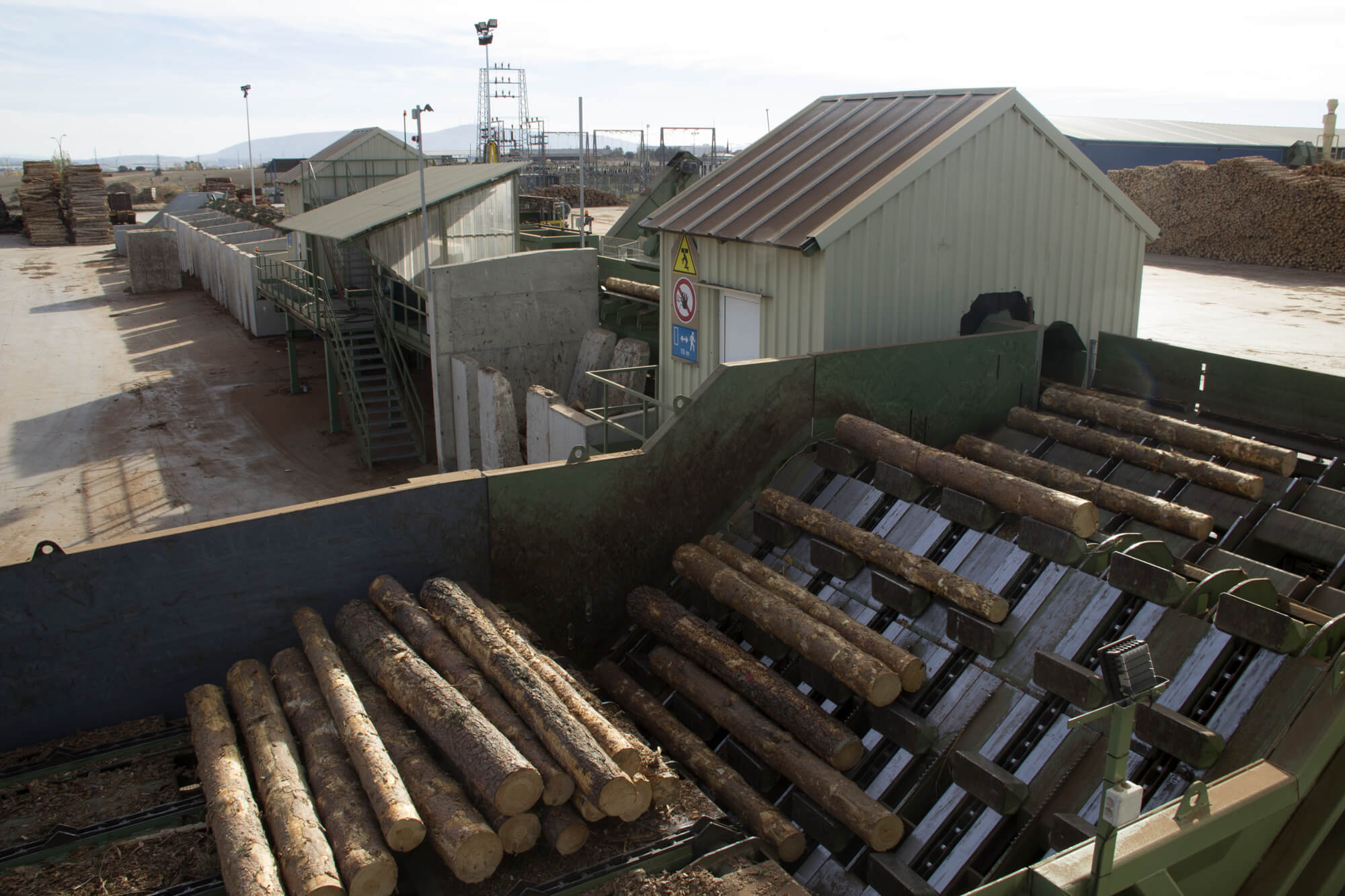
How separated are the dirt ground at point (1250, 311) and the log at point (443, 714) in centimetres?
1337

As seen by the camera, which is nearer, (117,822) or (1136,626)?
(117,822)

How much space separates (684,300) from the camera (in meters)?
10.9

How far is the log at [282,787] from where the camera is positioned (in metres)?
4.46

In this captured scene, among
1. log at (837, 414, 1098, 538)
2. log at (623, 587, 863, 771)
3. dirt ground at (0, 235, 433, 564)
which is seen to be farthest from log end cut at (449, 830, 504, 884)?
dirt ground at (0, 235, 433, 564)

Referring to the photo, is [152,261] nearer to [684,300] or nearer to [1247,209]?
[684,300]

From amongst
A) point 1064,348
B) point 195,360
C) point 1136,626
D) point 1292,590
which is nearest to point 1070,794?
point 1136,626

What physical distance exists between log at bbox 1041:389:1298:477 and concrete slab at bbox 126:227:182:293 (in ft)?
121

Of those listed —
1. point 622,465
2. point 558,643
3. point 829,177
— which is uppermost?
point 829,177

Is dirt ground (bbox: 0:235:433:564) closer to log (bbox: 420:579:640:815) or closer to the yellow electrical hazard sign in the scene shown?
the yellow electrical hazard sign

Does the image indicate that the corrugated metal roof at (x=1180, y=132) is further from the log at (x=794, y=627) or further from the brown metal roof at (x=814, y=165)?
the log at (x=794, y=627)

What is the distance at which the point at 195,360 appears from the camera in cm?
2656

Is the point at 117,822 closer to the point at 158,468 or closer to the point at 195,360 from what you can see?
the point at 158,468

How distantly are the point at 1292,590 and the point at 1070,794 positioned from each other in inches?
82.4

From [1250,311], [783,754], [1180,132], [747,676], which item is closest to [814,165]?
[747,676]
